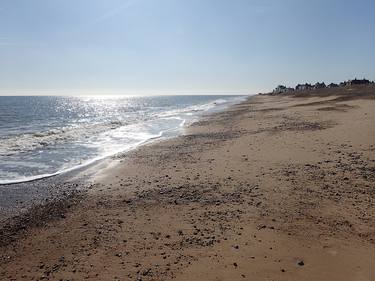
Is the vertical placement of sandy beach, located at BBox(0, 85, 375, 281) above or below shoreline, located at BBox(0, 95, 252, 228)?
above

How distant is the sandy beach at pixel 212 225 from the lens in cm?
597

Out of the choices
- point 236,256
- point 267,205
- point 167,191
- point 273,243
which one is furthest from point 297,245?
point 167,191

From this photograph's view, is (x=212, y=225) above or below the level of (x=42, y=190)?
above

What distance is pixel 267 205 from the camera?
28.1ft

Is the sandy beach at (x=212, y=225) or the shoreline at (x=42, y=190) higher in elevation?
the sandy beach at (x=212, y=225)

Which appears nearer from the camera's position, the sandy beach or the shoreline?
the sandy beach

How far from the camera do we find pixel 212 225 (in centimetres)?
762

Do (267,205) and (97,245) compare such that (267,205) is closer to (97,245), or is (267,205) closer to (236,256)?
(236,256)

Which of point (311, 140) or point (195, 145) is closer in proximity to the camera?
point (311, 140)

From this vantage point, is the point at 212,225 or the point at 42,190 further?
the point at 42,190

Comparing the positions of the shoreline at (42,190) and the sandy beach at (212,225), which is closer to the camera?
the sandy beach at (212,225)

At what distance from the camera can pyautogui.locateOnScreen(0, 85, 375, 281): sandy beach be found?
5.97m

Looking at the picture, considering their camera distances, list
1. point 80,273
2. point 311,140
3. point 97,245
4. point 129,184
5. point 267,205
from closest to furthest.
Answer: point 80,273 < point 97,245 < point 267,205 < point 129,184 < point 311,140

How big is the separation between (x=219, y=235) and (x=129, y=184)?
522 centimetres
